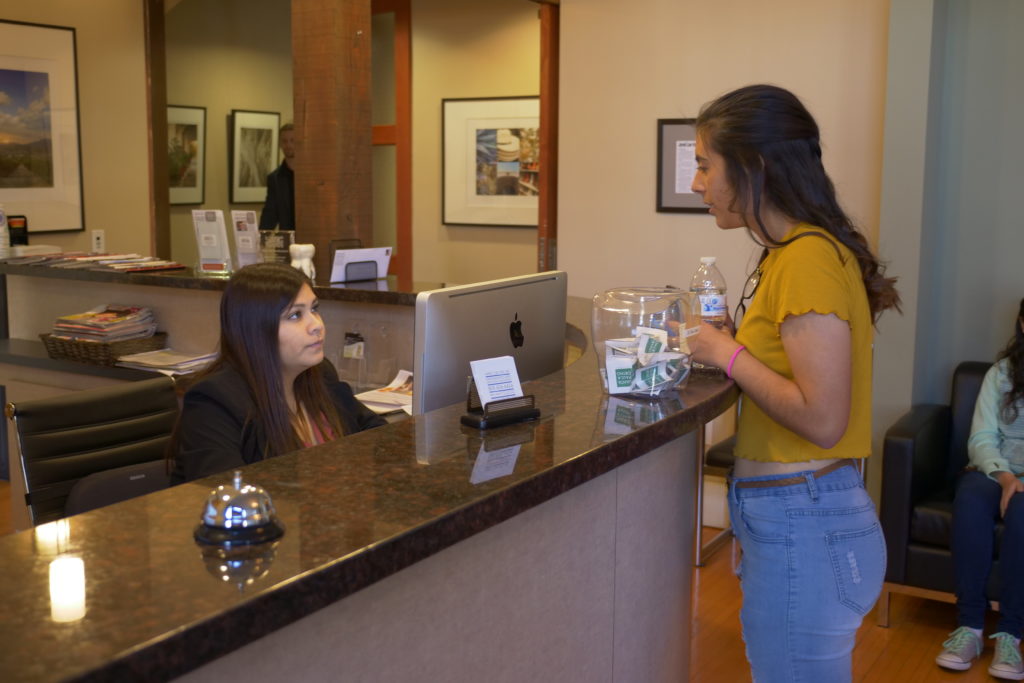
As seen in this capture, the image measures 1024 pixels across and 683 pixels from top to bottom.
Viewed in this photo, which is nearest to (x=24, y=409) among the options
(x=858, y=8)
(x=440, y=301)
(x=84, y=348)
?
(x=440, y=301)

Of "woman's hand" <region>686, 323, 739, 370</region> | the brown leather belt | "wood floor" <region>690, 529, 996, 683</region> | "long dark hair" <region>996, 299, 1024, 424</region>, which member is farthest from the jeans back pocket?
"long dark hair" <region>996, 299, 1024, 424</region>

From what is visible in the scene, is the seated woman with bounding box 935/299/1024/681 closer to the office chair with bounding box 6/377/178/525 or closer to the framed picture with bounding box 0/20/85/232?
the office chair with bounding box 6/377/178/525

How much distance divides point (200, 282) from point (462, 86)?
3.49 meters

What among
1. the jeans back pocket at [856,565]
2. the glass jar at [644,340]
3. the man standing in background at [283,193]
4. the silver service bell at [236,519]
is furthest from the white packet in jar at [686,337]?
the man standing in background at [283,193]

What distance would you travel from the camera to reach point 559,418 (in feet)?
5.90

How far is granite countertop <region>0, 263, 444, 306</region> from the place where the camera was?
3646 millimetres

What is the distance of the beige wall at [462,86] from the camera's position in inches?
271

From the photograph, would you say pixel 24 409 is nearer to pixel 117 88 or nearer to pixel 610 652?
pixel 610 652

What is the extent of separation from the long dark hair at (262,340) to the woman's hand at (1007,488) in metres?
2.60

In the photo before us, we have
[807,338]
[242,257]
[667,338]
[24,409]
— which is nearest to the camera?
[807,338]

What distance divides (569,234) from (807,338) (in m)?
3.92

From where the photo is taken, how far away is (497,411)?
1.73 meters

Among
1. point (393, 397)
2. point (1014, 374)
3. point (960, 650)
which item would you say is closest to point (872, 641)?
point (960, 650)

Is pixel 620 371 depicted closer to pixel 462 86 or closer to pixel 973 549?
pixel 973 549
